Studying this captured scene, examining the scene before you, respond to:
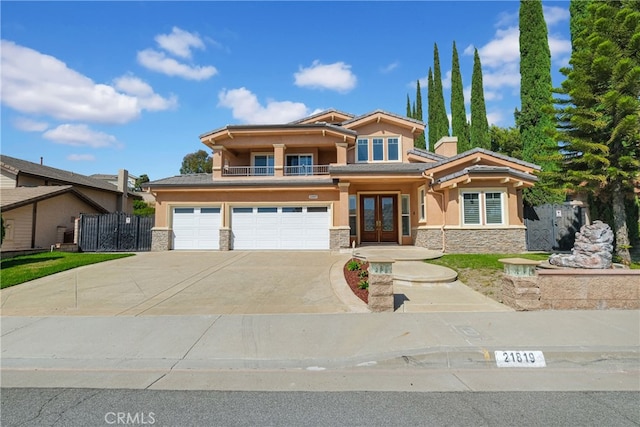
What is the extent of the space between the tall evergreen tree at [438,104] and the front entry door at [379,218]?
69.1ft

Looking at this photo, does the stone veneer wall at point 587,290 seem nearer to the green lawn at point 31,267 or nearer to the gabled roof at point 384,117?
the gabled roof at point 384,117

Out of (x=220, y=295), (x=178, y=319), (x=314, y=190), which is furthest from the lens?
(x=314, y=190)

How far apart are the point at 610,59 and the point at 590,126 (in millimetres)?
2013

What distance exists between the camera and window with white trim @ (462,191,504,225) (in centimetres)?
1363

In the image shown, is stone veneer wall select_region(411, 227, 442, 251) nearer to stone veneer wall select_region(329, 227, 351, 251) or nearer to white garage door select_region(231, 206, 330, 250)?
stone veneer wall select_region(329, 227, 351, 251)

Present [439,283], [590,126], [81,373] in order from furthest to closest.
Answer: [590,126]
[439,283]
[81,373]

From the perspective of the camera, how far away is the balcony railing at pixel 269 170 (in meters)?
18.5

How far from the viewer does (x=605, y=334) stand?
5.35 meters

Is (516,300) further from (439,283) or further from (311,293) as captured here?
(311,293)

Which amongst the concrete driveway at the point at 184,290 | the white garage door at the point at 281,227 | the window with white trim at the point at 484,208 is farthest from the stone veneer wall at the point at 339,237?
the window with white trim at the point at 484,208

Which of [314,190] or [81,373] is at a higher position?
[314,190]

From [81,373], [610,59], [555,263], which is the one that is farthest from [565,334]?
[610,59]

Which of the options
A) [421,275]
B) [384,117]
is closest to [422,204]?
[384,117]

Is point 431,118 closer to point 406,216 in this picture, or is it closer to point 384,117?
point 384,117
